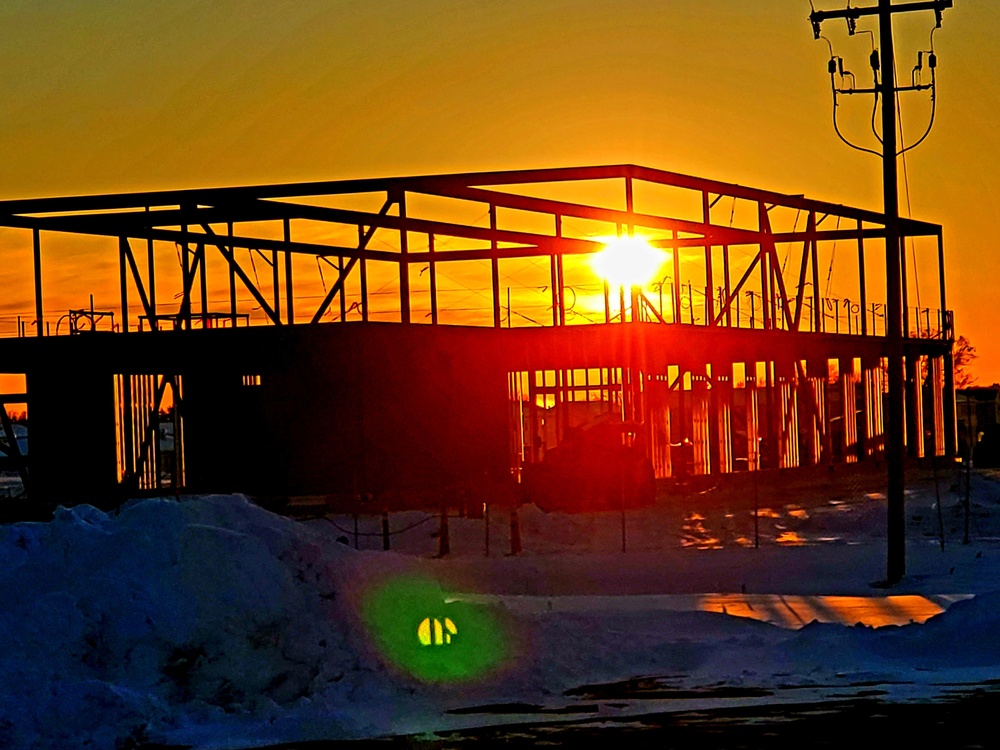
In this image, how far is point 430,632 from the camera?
1744 centimetres

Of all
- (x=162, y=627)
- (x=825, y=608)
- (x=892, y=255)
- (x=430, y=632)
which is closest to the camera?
(x=162, y=627)

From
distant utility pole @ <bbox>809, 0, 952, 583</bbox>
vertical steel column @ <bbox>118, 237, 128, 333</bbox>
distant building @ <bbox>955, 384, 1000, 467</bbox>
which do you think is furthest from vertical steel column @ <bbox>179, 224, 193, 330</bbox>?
distant building @ <bbox>955, 384, 1000, 467</bbox>

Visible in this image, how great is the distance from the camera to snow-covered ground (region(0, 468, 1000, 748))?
14.7m

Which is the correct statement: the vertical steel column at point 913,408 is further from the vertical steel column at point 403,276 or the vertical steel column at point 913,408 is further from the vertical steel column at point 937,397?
the vertical steel column at point 403,276

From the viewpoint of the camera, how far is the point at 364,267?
4581cm

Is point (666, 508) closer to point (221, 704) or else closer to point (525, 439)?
point (525, 439)

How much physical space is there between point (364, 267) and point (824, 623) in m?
27.6

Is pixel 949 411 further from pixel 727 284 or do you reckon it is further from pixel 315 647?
pixel 315 647

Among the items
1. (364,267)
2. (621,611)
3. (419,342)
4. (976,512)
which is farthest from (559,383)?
(621,611)

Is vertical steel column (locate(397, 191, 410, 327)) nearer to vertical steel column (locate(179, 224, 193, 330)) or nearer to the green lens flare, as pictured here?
vertical steel column (locate(179, 224, 193, 330))

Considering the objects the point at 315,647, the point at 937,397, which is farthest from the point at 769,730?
the point at 937,397

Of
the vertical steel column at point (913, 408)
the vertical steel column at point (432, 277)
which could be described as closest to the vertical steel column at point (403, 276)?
the vertical steel column at point (432, 277)

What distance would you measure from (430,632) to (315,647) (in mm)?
1669

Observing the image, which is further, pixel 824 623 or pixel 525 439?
pixel 525 439
